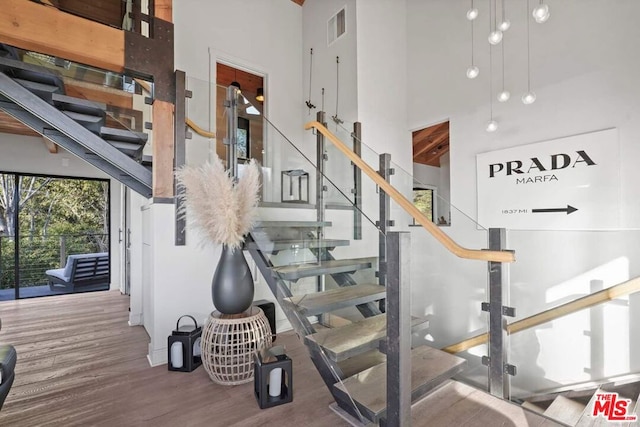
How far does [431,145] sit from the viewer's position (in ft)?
21.1

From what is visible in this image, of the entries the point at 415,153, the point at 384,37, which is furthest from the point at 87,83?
the point at 415,153

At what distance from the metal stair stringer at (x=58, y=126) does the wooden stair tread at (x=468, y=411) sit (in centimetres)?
287

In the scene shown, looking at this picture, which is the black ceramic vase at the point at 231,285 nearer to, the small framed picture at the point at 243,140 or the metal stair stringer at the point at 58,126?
the small framed picture at the point at 243,140

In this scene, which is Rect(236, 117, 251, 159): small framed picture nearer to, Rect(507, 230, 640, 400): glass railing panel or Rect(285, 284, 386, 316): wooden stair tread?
Rect(285, 284, 386, 316): wooden stair tread

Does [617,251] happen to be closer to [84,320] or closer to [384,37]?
[384,37]

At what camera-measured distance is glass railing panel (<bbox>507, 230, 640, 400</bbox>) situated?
2.54m

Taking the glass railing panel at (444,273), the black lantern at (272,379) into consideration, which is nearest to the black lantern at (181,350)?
the black lantern at (272,379)

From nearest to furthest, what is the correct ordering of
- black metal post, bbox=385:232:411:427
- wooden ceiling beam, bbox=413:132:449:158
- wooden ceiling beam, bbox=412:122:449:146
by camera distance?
black metal post, bbox=385:232:411:427 < wooden ceiling beam, bbox=412:122:449:146 < wooden ceiling beam, bbox=413:132:449:158

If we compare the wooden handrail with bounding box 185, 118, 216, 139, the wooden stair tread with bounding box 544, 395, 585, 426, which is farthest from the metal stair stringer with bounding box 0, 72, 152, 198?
the wooden stair tread with bounding box 544, 395, 585, 426

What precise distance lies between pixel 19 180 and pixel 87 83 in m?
3.71

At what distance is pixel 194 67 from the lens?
430 cm

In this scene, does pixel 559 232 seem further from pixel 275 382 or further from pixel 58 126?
pixel 58 126

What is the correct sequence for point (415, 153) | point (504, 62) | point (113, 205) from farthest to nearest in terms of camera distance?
point (415, 153)
point (113, 205)
point (504, 62)

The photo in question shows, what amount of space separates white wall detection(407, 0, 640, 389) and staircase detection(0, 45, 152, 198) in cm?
274
